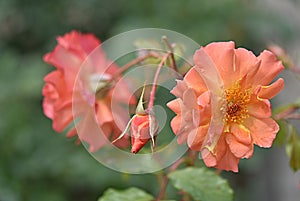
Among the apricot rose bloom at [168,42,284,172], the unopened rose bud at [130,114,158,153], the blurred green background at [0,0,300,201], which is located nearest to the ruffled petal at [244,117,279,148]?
Result: the apricot rose bloom at [168,42,284,172]

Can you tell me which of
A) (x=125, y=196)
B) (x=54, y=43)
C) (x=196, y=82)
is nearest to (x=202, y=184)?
(x=125, y=196)

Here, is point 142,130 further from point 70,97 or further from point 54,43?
point 54,43

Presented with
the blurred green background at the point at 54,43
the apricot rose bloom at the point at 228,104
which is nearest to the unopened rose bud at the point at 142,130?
the apricot rose bloom at the point at 228,104

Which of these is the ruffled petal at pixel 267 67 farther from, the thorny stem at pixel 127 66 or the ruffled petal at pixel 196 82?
the thorny stem at pixel 127 66

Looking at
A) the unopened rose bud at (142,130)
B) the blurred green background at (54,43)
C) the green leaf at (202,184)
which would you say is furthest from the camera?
the blurred green background at (54,43)

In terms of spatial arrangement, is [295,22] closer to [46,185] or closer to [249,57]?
[46,185]
